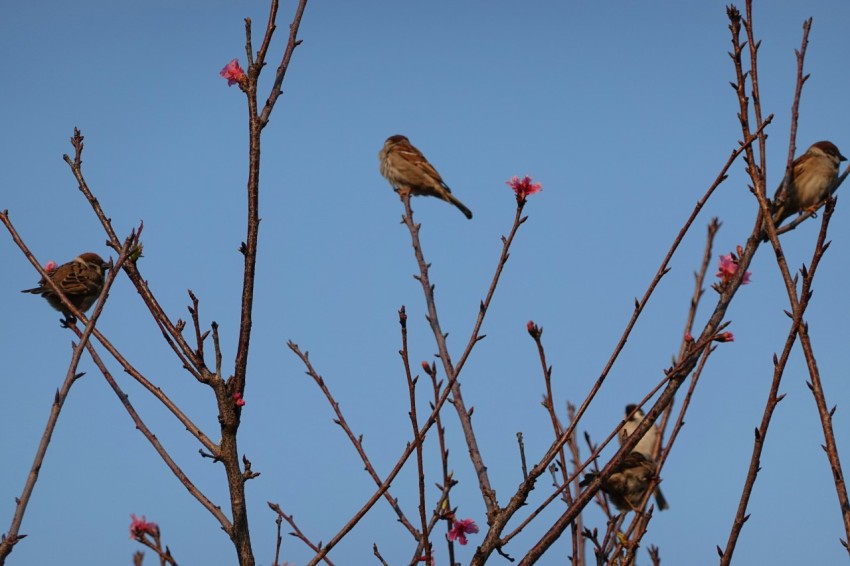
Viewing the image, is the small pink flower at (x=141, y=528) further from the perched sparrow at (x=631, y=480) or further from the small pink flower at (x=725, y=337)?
the perched sparrow at (x=631, y=480)

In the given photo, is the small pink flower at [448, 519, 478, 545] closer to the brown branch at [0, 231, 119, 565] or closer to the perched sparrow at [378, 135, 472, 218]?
the brown branch at [0, 231, 119, 565]

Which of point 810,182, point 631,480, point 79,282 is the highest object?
point 810,182

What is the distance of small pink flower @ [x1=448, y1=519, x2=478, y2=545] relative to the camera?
296 cm

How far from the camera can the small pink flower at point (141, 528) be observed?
336cm

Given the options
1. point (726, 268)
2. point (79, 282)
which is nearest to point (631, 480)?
point (726, 268)

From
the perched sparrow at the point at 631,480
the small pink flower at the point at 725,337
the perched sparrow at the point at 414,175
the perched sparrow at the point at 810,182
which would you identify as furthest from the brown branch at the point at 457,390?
the perched sparrow at the point at 414,175

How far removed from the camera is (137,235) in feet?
8.43

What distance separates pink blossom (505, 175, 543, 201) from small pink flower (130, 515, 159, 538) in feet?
6.05

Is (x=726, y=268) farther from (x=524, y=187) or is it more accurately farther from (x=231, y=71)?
(x=231, y=71)

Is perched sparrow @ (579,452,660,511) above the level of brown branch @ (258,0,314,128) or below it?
above

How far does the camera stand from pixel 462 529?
9.77 ft

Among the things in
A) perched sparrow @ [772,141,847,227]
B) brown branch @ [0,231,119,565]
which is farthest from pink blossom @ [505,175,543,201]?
perched sparrow @ [772,141,847,227]

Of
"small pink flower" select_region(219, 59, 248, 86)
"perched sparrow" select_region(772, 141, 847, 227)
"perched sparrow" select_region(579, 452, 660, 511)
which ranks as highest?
"perched sparrow" select_region(772, 141, 847, 227)

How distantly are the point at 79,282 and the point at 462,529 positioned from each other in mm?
5904
